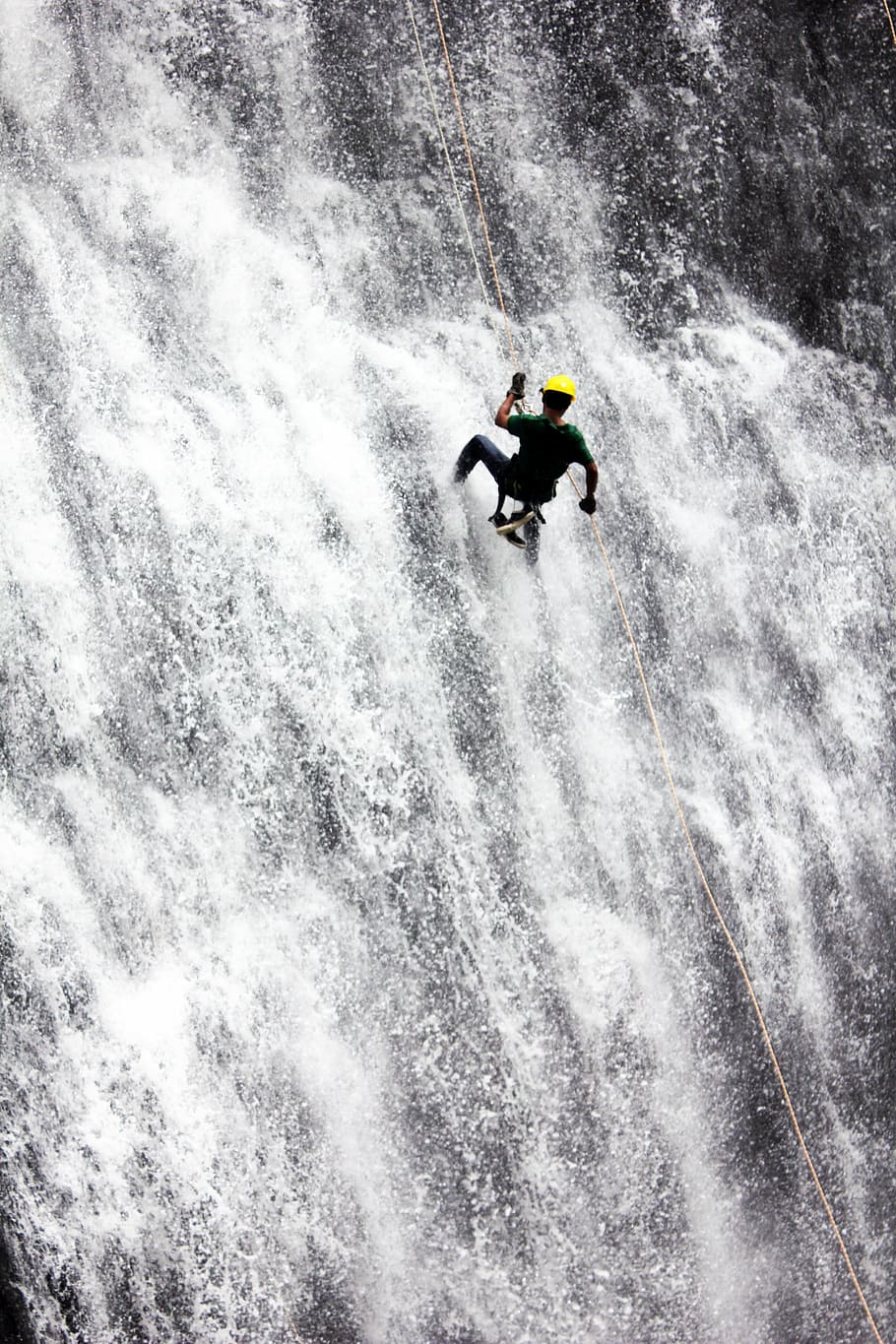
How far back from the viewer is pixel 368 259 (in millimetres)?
4039

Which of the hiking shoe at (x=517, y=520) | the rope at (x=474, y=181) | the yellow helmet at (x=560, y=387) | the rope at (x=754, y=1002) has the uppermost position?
the rope at (x=474, y=181)

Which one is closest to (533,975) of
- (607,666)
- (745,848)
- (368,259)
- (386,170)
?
(745,848)

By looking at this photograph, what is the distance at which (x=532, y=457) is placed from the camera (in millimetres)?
3432

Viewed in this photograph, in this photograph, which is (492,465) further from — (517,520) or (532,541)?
(532,541)

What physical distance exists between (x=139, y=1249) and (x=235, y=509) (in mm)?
3288

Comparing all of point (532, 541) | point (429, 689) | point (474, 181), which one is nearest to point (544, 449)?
point (532, 541)

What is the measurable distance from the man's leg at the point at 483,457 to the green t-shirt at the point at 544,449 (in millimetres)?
164

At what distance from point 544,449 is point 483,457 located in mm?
420

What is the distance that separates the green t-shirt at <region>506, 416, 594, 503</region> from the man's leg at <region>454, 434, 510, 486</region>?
16 centimetres

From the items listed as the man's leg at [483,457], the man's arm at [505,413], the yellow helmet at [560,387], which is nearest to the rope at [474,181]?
the man's leg at [483,457]

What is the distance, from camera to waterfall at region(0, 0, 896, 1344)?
3725mm

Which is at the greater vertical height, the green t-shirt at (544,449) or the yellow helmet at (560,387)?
the yellow helmet at (560,387)

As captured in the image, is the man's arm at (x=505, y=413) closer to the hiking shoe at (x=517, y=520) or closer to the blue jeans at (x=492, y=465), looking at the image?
the blue jeans at (x=492, y=465)

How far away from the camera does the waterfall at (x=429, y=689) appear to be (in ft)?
12.2
